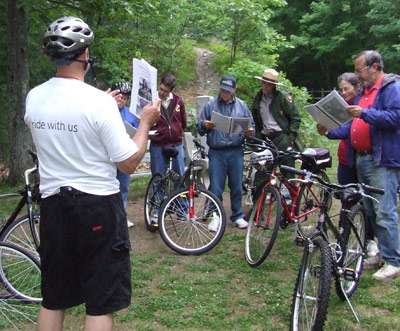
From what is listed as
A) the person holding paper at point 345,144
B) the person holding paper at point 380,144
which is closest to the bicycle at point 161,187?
the person holding paper at point 345,144

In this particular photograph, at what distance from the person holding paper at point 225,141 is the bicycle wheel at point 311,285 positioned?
8.37 feet

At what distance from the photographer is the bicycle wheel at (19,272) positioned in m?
3.78

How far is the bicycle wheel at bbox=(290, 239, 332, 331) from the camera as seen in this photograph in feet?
9.98

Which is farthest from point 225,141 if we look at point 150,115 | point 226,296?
point 150,115

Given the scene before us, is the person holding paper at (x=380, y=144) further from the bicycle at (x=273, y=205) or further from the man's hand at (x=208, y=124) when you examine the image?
the man's hand at (x=208, y=124)

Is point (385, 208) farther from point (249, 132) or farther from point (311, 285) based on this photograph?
point (249, 132)

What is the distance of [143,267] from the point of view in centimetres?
478

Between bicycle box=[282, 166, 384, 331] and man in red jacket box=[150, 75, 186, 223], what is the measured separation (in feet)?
8.03

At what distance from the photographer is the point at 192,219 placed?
5.19 m

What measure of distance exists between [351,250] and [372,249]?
91cm

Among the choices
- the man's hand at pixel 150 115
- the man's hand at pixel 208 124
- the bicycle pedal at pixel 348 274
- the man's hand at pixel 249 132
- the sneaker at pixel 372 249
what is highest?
the man's hand at pixel 150 115

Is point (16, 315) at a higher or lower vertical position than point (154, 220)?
lower

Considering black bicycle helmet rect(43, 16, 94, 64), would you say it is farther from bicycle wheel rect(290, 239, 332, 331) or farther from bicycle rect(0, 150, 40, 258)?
bicycle wheel rect(290, 239, 332, 331)

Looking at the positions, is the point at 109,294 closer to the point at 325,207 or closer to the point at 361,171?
the point at 325,207
